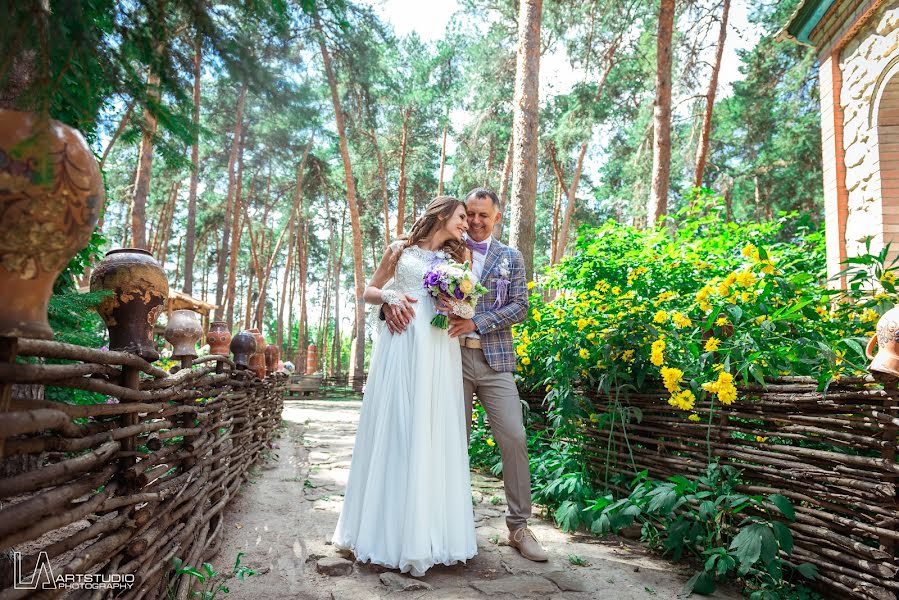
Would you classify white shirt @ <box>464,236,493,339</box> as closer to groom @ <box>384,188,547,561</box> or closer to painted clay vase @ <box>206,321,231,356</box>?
groom @ <box>384,188,547,561</box>

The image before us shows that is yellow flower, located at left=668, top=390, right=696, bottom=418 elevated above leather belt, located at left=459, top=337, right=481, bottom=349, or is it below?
below

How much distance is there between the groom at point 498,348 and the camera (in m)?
2.90

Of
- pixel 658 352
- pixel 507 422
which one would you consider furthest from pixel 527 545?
pixel 658 352

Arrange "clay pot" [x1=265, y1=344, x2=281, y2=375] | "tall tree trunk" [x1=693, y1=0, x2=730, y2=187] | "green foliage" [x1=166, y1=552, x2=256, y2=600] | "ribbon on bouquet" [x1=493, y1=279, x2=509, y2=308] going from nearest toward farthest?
"green foliage" [x1=166, y1=552, x2=256, y2=600], "ribbon on bouquet" [x1=493, y1=279, x2=509, y2=308], "clay pot" [x1=265, y1=344, x2=281, y2=375], "tall tree trunk" [x1=693, y1=0, x2=730, y2=187]

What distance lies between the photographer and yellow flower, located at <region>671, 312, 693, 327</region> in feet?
9.05

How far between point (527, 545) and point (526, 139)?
4.84m

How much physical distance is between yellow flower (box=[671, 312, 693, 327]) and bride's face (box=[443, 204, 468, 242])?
47.3 inches

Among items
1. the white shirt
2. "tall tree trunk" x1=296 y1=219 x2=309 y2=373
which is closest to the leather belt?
the white shirt

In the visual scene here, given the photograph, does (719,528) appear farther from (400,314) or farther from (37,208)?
(37,208)

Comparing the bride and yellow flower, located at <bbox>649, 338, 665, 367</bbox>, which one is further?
yellow flower, located at <bbox>649, 338, 665, 367</bbox>

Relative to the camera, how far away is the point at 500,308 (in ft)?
10.1

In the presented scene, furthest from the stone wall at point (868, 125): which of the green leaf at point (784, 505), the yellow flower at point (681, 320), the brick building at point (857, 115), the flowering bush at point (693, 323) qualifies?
the green leaf at point (784, 505)

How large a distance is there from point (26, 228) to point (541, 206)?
23.3 m

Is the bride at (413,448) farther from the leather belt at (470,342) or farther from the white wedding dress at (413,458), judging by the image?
the leather belt at (470,342)
